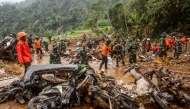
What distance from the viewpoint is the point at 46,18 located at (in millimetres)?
62094

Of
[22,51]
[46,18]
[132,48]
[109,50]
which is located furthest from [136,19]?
[46,18]

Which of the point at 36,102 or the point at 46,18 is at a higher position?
the point at 46,18

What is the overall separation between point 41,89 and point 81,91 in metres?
1.31

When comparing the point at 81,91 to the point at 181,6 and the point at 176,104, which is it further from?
the point at 181,6

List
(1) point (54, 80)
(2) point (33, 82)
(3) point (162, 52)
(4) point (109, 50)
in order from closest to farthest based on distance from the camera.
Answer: (2) point (33, 82), (1) point (54, 80), (4) point (109, 50), (3) point (162, 52)

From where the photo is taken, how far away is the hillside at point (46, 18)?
57894 mm

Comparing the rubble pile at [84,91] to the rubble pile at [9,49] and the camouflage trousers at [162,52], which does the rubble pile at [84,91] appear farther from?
the rubble pile at [9,49]

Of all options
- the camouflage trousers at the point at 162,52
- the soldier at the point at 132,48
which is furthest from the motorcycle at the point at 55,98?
the camouflage trousers at the point at 162,52

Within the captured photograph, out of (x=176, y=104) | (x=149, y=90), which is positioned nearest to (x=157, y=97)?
(x=149, y=90)

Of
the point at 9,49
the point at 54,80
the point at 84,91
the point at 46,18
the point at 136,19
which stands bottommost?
the point at 84,91

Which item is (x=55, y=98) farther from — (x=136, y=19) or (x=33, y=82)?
(x=136, y=19)

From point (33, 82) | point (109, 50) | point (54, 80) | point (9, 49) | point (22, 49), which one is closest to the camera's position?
point (33, 82)

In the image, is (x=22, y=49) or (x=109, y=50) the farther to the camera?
(x=109, y=50)

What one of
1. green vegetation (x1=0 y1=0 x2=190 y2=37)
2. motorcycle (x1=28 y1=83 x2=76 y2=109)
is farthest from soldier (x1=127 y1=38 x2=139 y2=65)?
green vegetation (x1=0 y1=0 x2=190 y2=37)
